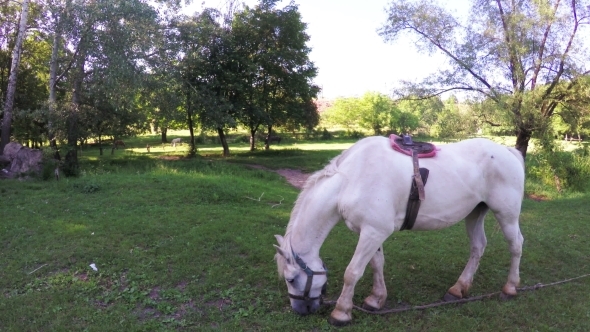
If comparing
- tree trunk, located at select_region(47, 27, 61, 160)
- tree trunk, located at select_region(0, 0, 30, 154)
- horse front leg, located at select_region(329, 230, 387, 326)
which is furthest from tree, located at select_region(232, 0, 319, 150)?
horse front leg, located at select_region(329, 230, 387, 326)

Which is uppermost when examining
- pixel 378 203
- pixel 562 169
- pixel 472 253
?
pixel 378 203

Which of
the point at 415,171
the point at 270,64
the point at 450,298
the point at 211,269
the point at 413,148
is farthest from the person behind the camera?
the point at 270,64

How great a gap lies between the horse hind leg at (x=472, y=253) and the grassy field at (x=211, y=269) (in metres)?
0.21

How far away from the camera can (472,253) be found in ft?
14.3

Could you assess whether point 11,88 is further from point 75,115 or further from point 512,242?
point 512,242

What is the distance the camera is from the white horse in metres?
3.51

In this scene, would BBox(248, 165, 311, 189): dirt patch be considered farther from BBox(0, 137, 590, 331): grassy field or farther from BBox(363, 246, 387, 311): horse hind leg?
A: BBox(363, 246, 387, 311): horse hind leg

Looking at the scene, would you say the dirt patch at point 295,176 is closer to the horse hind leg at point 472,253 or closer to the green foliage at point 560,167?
the green foliage at point 560,167

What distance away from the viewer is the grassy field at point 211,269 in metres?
3.67

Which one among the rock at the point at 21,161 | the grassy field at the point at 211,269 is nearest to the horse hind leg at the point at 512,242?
the grassy field at the point at 211,269

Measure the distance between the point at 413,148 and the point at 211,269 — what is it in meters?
2.79

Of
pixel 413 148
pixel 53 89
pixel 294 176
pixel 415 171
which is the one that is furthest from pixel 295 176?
pixel 415 171

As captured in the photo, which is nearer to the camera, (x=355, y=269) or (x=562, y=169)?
(x=355, y=269)

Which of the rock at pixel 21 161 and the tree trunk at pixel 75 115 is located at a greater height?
the tree trunk at pixel 75 115
